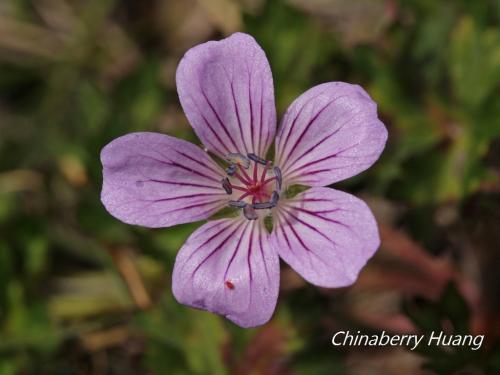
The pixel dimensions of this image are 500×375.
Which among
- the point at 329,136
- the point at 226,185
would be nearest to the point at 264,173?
the point at 226,185

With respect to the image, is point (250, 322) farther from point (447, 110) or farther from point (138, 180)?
point (447, 110)

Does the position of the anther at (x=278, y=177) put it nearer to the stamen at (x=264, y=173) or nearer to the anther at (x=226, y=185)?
the stamen at (x=264, y=173)

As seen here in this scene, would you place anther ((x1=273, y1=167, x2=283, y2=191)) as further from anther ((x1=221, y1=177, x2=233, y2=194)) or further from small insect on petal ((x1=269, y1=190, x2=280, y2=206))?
anther ((x1=221, y1=177, x2=233, y2=194))

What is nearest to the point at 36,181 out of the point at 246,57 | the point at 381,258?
the point at 381,258

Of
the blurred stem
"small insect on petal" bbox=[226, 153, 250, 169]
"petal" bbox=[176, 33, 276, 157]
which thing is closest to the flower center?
"small insect on petal" bbox=[226, 153, 250, 169]

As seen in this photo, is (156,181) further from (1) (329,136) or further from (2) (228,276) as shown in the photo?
(1) (329,136)
